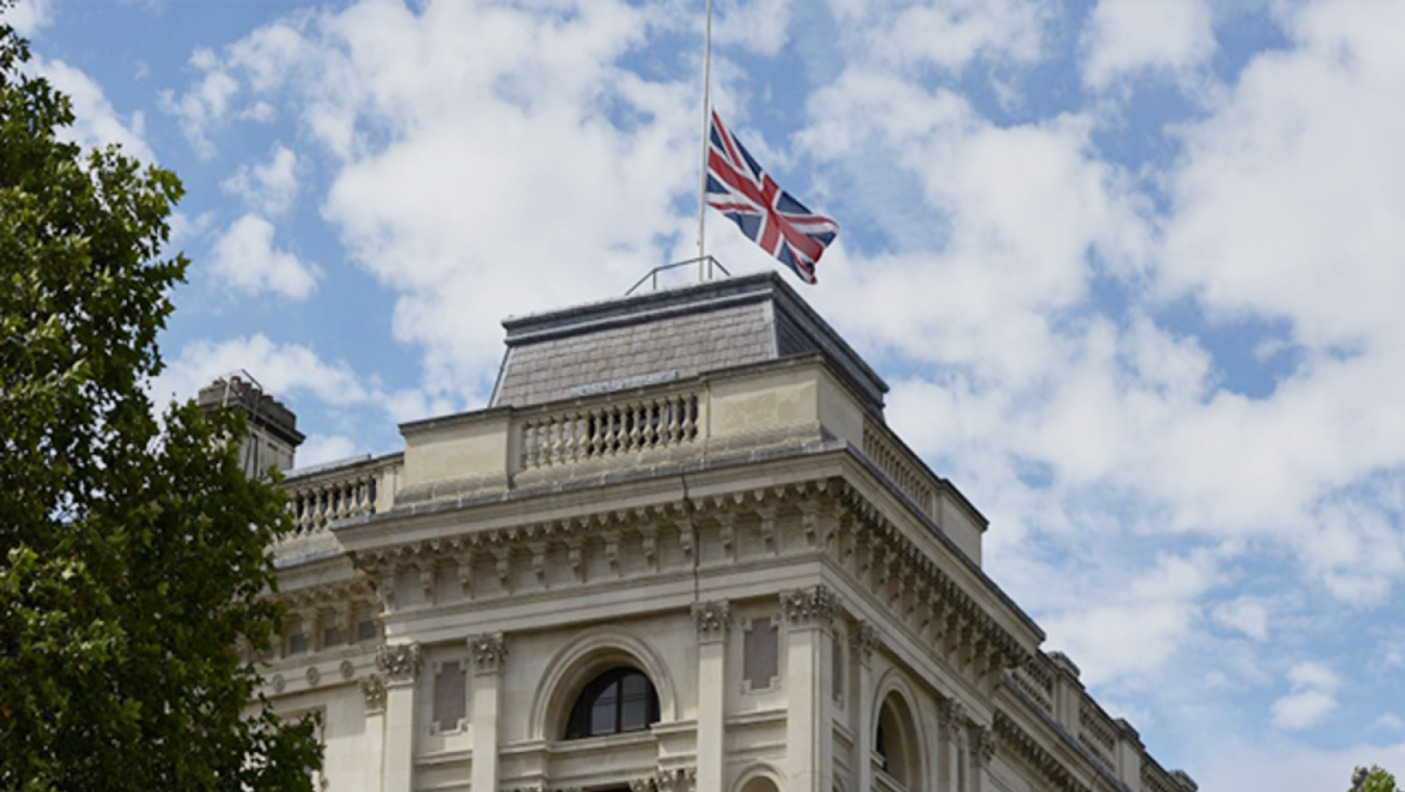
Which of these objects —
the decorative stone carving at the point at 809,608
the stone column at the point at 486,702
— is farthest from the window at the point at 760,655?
the stone column at the point at 486,702

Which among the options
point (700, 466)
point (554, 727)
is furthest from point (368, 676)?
point (700, 466)

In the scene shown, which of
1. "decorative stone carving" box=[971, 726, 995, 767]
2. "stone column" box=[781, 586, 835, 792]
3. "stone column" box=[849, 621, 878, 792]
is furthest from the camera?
"decorative stone carving" box=[971, 726, 995, 767]

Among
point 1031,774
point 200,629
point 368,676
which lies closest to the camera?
point 200,629

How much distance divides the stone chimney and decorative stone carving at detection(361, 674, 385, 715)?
7145 millimetres

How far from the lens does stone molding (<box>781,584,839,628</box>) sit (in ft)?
123

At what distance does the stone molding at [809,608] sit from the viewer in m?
37.3

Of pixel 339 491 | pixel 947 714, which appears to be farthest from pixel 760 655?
pixel 339 491

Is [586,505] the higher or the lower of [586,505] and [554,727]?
the higher

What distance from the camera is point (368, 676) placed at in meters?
40.3

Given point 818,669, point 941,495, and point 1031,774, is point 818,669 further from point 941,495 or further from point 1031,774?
point 1031,774

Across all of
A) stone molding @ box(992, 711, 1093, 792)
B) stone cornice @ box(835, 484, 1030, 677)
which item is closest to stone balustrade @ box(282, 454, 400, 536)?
stone cornice @ box(835, 484, 1030, 677)

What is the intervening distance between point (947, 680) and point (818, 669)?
17.0ft

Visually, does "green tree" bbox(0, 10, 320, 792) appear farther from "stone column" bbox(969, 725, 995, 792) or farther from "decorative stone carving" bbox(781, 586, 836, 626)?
"stone column" bbox(969, 725, 995, 792)

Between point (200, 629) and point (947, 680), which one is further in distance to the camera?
point (947, 680)
